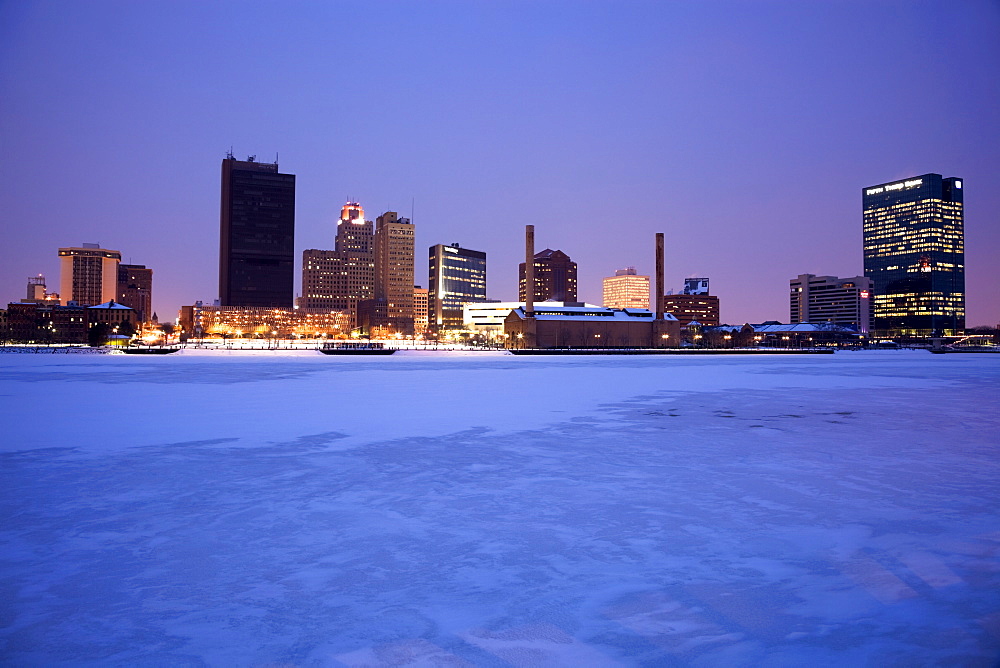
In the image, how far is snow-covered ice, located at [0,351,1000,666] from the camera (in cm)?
421

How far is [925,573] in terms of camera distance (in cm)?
543

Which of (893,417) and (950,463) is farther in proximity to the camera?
(893,417)

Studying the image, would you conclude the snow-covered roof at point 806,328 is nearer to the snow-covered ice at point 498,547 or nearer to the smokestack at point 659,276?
the smokestack at point 659,276

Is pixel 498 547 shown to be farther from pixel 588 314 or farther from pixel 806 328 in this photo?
pixel 806 328

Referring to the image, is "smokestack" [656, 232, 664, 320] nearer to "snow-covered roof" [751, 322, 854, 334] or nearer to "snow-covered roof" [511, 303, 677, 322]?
"snow-covered roof" [511, 303, 677, 322]

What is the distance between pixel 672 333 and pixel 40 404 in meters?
112

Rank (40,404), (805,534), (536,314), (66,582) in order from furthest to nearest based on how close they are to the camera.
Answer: (536,314), (40,404), (805,534), (66,582)

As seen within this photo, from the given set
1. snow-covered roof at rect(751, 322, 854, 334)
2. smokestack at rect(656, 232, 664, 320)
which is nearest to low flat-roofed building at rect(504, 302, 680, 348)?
smokestack at rect(656, 232, 664, 320)

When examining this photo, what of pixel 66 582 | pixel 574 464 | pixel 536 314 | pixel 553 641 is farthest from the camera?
pixel 536 314

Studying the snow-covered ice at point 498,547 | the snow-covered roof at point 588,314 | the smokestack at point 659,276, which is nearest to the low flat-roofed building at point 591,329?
the snow-covered roof at point 588,314

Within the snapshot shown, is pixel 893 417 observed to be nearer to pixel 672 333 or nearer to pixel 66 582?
pixel 66 582

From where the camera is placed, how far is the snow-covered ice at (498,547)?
13.8ft

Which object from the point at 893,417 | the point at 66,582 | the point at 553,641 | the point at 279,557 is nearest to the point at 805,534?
the point at 553,641

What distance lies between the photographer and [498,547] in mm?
6125
